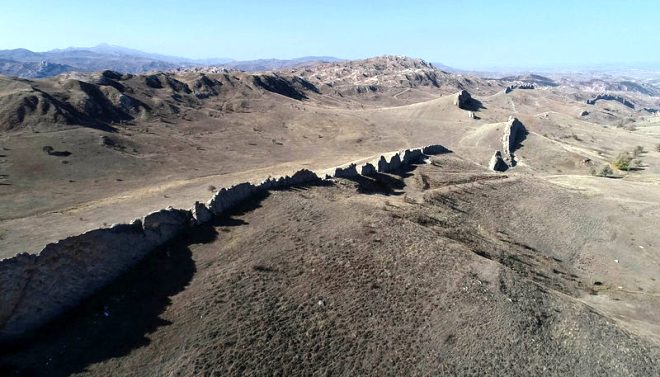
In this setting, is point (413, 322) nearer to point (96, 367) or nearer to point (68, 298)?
point (96, 367)

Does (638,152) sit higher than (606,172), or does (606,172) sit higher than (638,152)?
(638,152)

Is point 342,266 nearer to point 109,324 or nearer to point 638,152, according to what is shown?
point 109,324

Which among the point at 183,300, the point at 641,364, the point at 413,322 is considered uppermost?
the point at 183,300

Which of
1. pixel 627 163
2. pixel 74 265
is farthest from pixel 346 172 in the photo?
pixel 627 163

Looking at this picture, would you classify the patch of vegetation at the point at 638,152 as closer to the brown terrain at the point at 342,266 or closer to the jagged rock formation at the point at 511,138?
the brown terrain at the point at 342,266

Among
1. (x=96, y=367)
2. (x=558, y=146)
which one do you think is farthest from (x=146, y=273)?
(x=558, y=146)

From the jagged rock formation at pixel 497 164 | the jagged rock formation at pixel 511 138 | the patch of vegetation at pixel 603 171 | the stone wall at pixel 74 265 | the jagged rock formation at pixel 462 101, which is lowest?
the patch of vegetation at pixel 603 171

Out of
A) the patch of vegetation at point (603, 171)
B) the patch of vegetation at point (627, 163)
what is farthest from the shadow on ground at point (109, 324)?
the patch of vegetation at point (627, 163)
